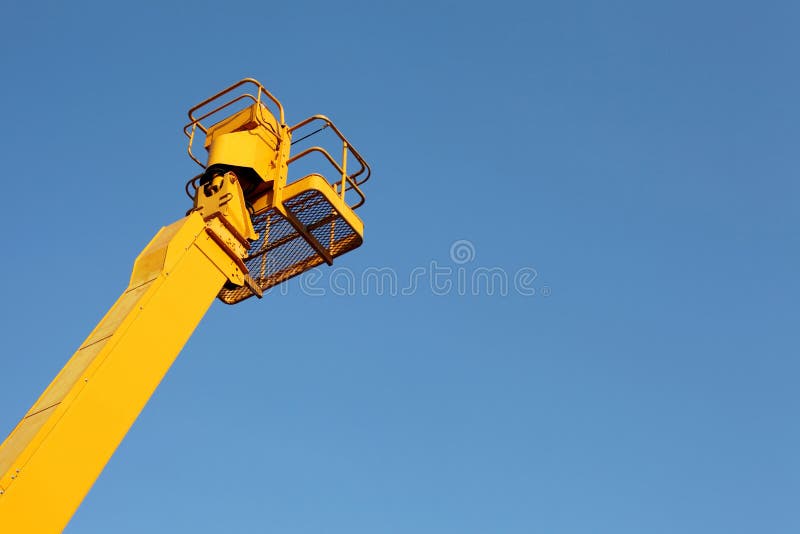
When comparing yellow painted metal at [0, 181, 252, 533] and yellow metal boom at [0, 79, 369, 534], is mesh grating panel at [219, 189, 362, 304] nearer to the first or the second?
yellow metal boom at [0, 79, 369, 534]

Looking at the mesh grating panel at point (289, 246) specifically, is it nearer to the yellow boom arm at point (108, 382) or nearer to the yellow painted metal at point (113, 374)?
the yellow painted metal at point (113, 374)

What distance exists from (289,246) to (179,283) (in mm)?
1935

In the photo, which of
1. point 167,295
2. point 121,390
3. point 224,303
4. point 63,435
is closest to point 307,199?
point 224,303

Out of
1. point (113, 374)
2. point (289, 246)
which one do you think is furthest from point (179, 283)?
point (289, 246)

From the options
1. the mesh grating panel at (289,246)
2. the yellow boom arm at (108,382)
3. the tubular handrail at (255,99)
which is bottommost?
the yellow boom arm at (108,382)

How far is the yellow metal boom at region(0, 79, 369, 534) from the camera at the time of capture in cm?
513

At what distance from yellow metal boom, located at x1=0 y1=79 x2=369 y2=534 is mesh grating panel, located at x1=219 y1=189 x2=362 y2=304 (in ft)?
0.04

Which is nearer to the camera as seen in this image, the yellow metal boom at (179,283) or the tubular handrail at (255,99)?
the yellow metal boom at (179,283)

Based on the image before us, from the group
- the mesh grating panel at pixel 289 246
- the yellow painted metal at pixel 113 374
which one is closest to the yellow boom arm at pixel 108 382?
the yellow painted metal at pixel 113 374

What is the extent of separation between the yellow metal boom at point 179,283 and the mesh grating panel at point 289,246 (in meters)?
0.01

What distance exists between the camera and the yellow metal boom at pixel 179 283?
5.13 m

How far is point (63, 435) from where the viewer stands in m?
5.23

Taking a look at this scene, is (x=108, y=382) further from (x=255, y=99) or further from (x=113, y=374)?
(x=255, y=99)

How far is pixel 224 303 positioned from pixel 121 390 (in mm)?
2475
